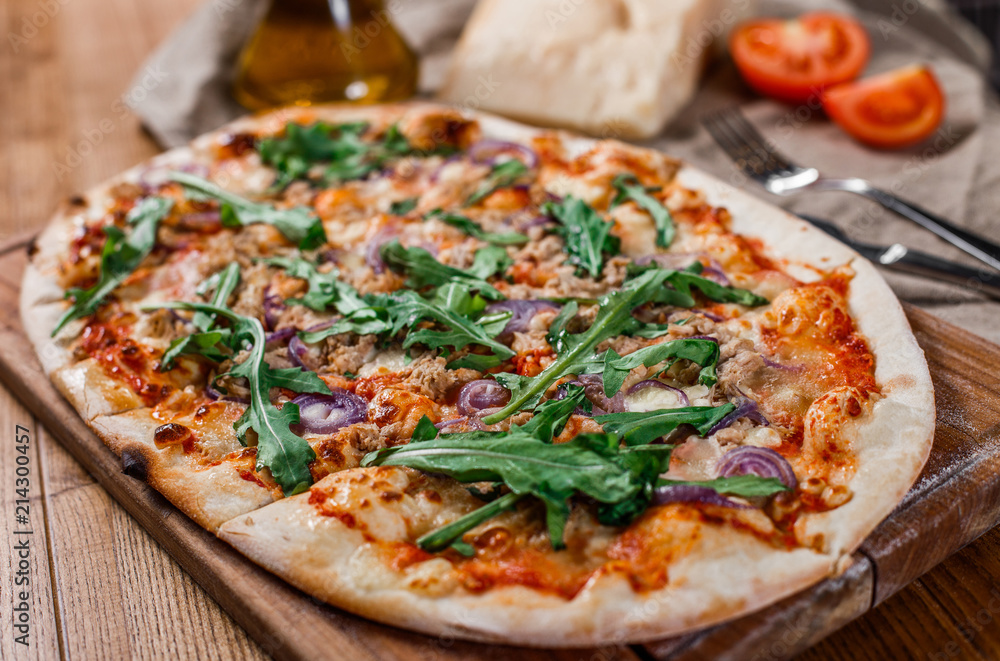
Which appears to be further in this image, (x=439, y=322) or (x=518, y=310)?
(x=518, y=310)

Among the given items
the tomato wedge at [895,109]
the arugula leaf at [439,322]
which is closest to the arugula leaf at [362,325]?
the arugula leaf at [439,322]

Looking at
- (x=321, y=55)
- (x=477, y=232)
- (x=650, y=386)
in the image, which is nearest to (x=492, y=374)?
(x=650, y=386)

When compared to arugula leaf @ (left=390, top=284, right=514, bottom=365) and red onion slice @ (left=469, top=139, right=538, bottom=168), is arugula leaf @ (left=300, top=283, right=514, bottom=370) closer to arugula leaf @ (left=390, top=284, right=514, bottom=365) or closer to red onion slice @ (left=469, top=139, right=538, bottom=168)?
arugula leaf @ (left=390, top=284, right=514, bottom=365)

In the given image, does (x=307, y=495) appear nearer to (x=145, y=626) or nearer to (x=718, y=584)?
(x=145, y=626)

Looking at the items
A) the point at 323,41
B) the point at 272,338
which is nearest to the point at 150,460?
the point at 272,338

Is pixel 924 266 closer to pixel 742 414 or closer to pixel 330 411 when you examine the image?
pixel 742 414
